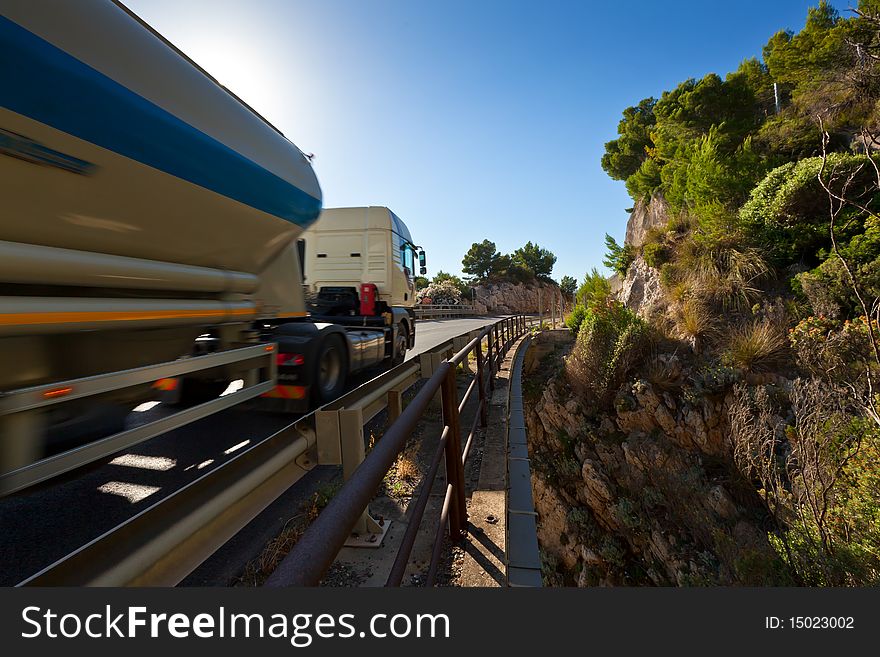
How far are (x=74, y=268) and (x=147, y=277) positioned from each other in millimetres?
462

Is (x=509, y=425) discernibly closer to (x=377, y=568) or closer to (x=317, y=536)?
(x=377, y=568)

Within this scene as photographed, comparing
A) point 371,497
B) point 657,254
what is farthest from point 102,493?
point 657,254

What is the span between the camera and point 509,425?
5039mm

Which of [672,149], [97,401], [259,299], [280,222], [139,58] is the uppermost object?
[672,149]

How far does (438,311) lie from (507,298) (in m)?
21.9

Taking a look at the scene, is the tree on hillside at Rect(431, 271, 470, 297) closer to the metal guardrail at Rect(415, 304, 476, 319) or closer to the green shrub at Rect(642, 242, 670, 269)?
the metal guardrail at Rect(415, 304, 476, 319)

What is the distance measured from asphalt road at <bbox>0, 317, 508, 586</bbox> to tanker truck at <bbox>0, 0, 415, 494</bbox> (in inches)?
25.5

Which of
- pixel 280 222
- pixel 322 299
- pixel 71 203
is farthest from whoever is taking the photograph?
pixel 322 299

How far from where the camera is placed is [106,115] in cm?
208

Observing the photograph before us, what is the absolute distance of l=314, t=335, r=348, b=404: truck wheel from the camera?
4.65 meters

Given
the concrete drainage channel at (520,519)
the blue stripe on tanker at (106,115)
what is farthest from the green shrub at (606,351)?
the blue stripe on tanker at (106,115)

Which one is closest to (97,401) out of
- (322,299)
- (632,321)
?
(322,299)

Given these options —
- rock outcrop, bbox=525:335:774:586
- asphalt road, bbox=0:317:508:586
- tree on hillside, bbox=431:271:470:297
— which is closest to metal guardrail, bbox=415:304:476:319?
tree on hillside, bbox=431:271:470:297

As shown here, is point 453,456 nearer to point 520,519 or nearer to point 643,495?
point 520,519
